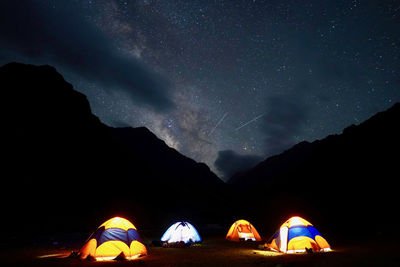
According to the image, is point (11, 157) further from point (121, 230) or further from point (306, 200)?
point (306, 200)

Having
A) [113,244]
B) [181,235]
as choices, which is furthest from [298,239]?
[113,244]

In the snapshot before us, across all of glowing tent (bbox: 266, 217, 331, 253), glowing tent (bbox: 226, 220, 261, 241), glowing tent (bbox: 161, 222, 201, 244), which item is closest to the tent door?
glowing tent (bbox: 266, 217, 331, 253)

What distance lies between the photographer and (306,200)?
77062 millimetres

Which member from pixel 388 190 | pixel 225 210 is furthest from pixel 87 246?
pixel 225 210

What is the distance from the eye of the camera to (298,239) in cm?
1252

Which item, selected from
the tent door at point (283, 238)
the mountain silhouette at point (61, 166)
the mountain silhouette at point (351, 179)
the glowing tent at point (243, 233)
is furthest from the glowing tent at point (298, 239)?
the mountain silhouette at point (351, 179)

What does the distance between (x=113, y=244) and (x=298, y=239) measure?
8971mm

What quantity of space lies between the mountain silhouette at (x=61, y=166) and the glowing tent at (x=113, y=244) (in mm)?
27625

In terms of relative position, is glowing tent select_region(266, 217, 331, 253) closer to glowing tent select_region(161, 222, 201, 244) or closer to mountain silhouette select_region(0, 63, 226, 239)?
glowing tent select_region(161, 222, 201, 244)

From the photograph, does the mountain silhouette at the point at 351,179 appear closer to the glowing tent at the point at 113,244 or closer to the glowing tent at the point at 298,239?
the glowing tent at the point at 298,239

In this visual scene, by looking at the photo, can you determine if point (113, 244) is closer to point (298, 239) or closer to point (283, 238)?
point (283, 238)

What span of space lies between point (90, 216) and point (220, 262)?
4785 centimetres

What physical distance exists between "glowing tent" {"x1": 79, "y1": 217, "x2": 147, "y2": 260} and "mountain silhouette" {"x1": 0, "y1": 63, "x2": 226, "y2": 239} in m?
27.6

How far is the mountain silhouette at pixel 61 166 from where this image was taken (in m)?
45.2
